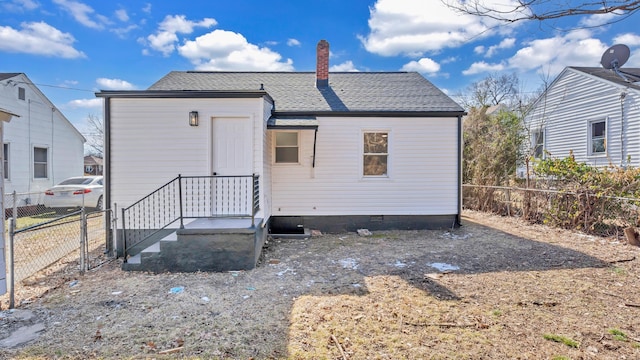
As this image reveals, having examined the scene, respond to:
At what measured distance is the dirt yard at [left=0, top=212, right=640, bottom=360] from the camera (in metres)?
2.81

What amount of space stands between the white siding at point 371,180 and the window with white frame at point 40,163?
10.7 metres

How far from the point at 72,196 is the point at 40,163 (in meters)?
3.36

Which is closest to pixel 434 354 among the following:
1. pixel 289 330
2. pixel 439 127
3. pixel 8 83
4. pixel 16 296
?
pixel 289 330

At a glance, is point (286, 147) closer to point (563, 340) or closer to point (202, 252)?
point (202, 252)

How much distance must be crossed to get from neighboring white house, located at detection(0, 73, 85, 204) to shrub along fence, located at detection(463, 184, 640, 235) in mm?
15971

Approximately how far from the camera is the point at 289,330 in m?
3.16

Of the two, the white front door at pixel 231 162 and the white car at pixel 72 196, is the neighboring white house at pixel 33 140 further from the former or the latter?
the white front door at pixel 231 162

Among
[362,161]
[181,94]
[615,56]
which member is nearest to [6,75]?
[181,94]

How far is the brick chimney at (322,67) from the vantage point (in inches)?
365

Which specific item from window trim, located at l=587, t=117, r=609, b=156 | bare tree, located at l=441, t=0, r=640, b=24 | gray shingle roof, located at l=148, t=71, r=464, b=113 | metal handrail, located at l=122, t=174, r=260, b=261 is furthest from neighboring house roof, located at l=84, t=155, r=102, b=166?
window trim, located at l=587, t=117, r=609, b=156

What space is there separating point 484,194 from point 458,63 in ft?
30.1

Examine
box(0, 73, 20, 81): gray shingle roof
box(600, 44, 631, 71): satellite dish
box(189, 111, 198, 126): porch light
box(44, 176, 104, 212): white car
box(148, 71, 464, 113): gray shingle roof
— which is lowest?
box(44, 176, 104, 212): white car

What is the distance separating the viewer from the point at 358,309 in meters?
3.62

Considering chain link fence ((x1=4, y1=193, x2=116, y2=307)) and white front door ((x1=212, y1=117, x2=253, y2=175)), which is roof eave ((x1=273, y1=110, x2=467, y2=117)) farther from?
chain link fence ((x1=4, y1=193, x2=116, y2=307))
